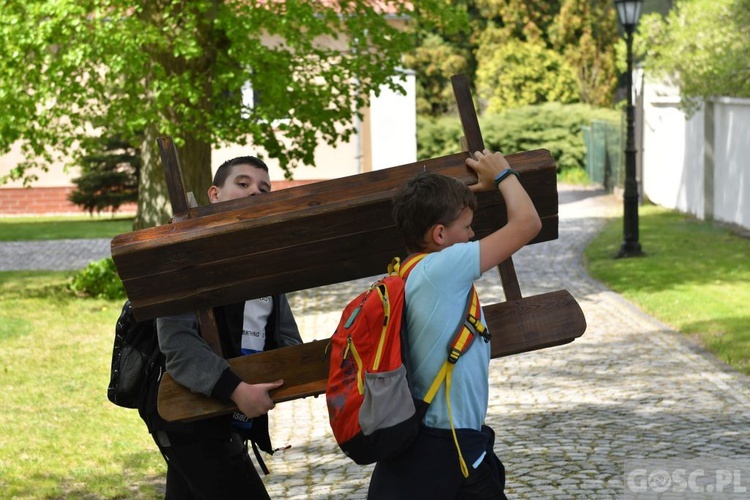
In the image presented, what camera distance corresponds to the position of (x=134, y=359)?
411 cm

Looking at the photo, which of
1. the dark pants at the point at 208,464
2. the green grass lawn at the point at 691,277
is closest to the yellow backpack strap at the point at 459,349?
the dark pants at the point at 208,464

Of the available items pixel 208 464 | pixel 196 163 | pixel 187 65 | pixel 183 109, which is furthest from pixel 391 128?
pixel 208 464

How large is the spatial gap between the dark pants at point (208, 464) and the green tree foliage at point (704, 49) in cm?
1944

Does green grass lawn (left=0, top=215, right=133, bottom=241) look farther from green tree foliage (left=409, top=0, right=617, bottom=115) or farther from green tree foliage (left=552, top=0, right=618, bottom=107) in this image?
green tree foliage (left=552, top=0, right=618, bottom=107)

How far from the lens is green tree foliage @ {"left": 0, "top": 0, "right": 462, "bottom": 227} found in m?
14.3

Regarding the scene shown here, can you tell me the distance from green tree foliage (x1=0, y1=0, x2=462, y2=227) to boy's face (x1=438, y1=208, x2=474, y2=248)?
11.2m

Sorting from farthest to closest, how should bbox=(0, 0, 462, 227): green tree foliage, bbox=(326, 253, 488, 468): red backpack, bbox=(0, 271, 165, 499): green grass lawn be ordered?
bbox=(0, 0, 462, 227): green tree foliage < bbox=(0, 271, 165, 499): green grass lawn < bbox=(326, 253, 488, 468): red backpack

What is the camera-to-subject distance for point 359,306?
3391mm

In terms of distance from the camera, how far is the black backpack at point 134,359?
4.10 m

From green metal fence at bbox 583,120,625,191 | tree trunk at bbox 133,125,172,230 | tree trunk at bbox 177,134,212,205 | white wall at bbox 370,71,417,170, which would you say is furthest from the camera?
white wall at bbox 370,71,417,170

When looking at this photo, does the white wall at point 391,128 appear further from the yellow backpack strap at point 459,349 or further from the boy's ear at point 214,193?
the yellow backpack strap at point 459,349

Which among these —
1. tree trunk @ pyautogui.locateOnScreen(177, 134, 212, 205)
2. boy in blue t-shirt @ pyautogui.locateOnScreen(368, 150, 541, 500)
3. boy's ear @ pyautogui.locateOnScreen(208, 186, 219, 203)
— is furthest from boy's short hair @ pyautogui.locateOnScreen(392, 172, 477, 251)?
tree trunk @ pyautogui.locateOnScreen(177, 134, 212, 205)

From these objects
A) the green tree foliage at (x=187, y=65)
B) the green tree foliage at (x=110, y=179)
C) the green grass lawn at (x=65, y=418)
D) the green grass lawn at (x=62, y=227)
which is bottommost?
Result: the green grass lawn at (x=62, y=227)

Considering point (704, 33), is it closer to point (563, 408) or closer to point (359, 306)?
point (563, 408)
